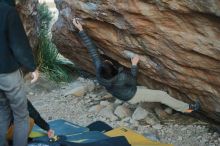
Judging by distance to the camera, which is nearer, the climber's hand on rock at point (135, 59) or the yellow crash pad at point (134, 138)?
the yellow crash pad at point (134, 138)

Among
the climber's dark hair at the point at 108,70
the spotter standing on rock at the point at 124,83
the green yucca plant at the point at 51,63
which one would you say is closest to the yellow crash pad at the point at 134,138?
the spotter standing on rock at the point at 124,83

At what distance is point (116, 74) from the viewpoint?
20.6 feet

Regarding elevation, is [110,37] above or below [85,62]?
above

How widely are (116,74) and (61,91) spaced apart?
197 cm

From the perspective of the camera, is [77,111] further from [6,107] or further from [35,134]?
[6,107]

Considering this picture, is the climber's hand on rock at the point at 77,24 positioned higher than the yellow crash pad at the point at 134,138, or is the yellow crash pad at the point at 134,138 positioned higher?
the climber's hand on rock at the point at 77,24

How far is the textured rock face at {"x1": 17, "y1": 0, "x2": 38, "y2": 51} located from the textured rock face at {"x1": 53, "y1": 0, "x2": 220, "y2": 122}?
1.40 metres

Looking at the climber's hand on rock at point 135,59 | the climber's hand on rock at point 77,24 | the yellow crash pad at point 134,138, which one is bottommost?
the yellow crash pad at point 134,138

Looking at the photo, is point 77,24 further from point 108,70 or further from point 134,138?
point 134,138

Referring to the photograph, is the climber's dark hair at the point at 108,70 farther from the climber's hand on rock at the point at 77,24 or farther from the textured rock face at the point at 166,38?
the climber's hand on rock at the point at 77,24

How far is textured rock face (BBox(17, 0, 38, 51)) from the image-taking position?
7.49 metres

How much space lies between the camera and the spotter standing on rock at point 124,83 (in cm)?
577

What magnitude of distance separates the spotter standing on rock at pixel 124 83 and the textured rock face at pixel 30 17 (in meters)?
1.93

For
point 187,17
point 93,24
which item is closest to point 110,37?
point 93,24
